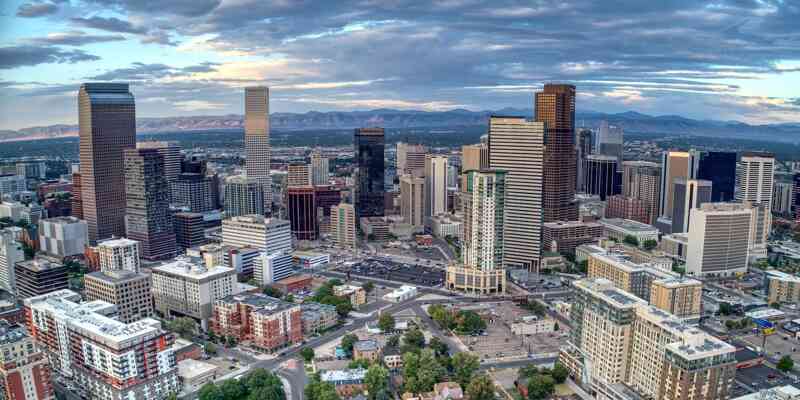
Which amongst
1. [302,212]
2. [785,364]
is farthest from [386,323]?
[302,212]

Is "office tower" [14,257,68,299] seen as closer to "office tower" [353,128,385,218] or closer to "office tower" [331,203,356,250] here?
"office tower" [331,203,356,250]

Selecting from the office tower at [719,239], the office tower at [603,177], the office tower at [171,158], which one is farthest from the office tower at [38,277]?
the office tower at [603,177]

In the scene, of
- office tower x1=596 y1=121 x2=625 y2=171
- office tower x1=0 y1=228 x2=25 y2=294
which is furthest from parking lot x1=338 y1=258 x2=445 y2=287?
office tower x1=596 y1=121 x2=625 y2=171

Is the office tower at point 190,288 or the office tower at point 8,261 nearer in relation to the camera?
the office tower at point 190,288

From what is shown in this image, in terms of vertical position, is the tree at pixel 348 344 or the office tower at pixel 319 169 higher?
the office tower at pixel 319 169

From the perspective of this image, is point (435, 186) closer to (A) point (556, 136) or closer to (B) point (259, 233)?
(A) point (556, 136)

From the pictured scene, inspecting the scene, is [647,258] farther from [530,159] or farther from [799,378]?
[799,378]

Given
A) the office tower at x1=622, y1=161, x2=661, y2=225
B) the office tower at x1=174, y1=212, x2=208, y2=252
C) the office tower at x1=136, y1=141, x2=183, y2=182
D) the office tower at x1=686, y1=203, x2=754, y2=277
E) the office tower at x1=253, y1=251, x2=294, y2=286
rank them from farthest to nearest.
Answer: the office tower at x1=136, y1=141, x2=183, y2=182 < the office tower at x1=622, y1=161, x2=661, y2=225 < the office tower at x1=174, y1=212, x2=208, y2=252 < the office tower at x1=686, y1=203, x2=754, y2=277 < the office tower at x1=253, y1=251, x2=294, y2=286

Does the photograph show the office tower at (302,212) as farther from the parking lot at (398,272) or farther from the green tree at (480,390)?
the green tree at (480,390)
